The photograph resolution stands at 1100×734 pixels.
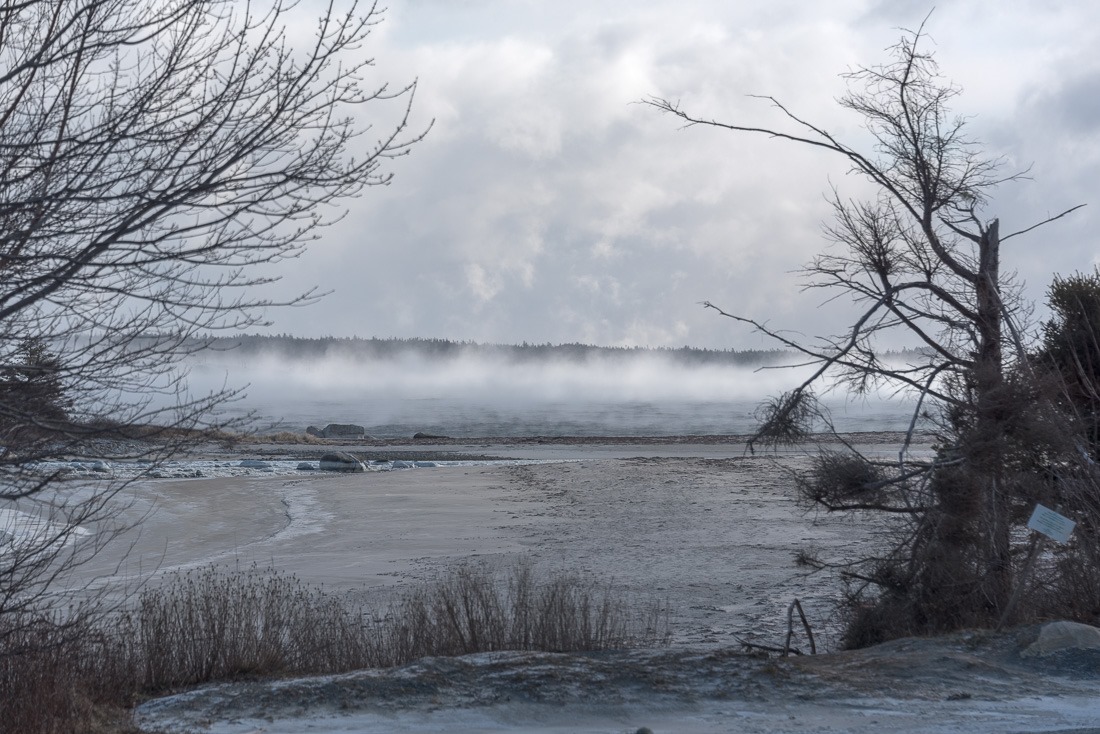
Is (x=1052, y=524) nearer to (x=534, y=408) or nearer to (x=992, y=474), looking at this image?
(x=992, y=474)

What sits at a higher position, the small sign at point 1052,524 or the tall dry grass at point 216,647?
the small sign at point 1052,524

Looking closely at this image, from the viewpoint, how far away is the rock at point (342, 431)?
74.2 m

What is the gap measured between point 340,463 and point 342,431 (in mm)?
32470

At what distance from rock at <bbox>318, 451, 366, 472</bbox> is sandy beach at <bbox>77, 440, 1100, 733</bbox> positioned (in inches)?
103

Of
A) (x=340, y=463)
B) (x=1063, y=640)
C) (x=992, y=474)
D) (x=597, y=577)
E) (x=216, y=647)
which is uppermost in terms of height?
(x=992, y=474)

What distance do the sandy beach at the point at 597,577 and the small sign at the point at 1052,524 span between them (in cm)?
121

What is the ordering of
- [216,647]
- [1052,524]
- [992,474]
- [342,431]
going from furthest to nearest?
[342,431], [992,474], [216,647], [1052,524]

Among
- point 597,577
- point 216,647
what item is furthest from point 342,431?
point 216,647

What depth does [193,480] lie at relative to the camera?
3778 centimetres

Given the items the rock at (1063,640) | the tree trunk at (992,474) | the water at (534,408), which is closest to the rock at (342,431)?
the water at (534,408)

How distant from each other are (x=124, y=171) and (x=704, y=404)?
128 m

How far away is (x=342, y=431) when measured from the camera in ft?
247

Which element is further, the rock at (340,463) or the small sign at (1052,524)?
the rock at (340,463)

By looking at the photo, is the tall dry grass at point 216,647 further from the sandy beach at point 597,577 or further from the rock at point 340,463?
the rock at point 340,463
